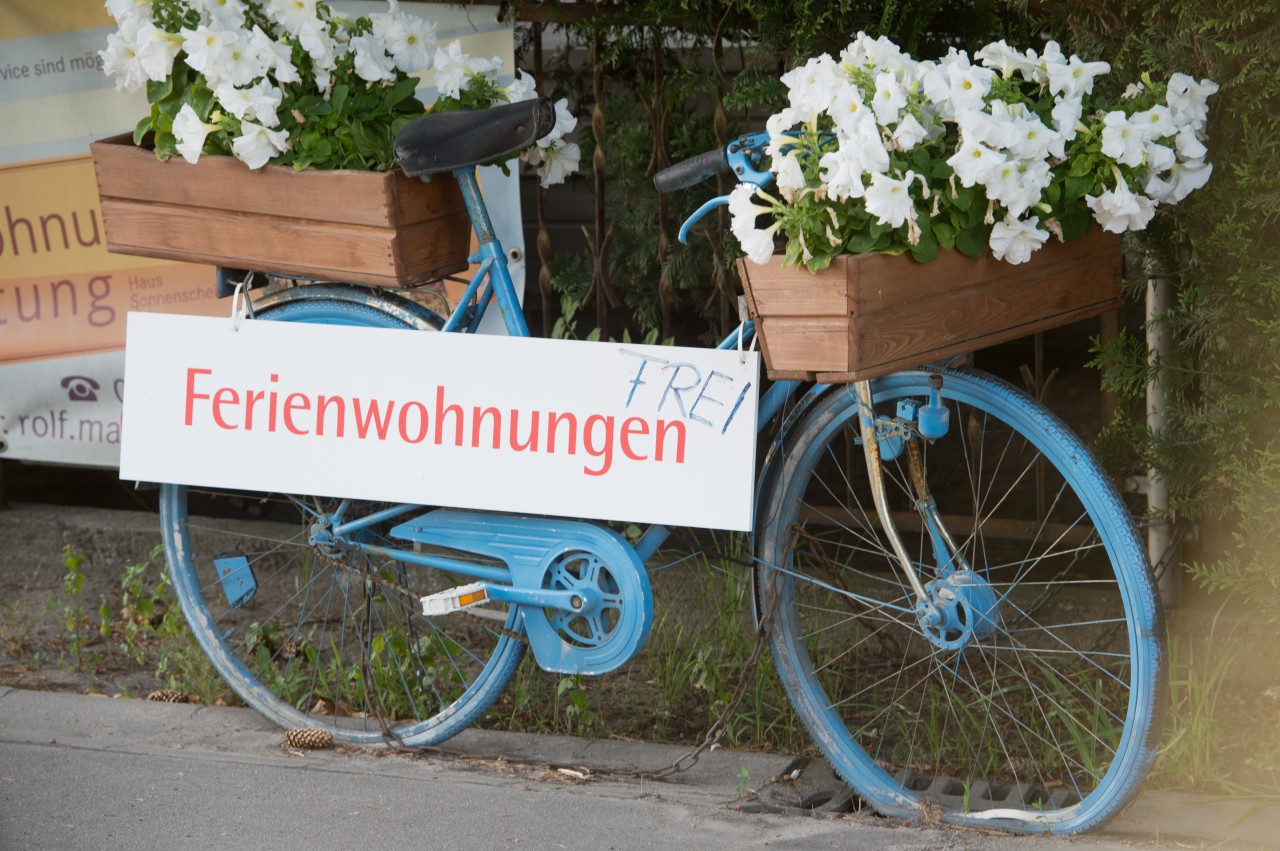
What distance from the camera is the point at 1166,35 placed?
111 inches

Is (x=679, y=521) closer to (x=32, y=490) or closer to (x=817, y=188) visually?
(x=817, y=188)

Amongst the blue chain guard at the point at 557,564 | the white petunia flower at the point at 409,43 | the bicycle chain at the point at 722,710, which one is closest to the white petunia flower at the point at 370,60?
the white petunia flower at the point at 409,43

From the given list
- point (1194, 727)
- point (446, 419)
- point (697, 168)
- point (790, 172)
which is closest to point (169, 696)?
point (446, 419)

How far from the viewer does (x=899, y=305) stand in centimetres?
252

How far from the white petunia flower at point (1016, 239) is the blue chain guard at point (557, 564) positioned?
1.00 m

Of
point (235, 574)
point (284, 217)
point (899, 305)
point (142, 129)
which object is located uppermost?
point (142, 129)

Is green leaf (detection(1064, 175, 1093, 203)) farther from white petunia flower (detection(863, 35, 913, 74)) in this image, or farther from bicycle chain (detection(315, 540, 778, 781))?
bicycle chain (detection(315, 540, 778, 781))

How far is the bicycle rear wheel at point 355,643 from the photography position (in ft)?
11.0

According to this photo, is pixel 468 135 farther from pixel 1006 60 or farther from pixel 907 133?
pixel 1006 60

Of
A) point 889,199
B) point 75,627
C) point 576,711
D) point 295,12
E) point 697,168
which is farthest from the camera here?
point 75,627

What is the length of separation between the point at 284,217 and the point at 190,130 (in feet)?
0.87

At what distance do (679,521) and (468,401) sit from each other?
54 cm

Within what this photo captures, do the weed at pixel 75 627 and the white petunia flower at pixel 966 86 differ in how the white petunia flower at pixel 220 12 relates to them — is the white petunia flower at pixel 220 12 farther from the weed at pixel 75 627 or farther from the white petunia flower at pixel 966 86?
the weed at pixel 75 627

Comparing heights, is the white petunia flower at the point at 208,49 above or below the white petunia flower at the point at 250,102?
above
